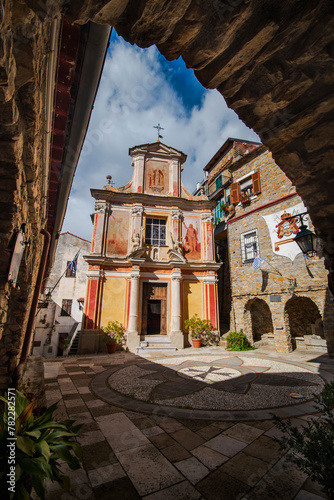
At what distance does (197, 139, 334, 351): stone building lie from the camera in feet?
32.9

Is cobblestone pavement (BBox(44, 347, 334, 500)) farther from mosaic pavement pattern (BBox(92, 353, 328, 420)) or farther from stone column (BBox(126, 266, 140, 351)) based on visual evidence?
stone column (BBox(126, 266, 140, 351))

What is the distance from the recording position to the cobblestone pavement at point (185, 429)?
2.18 metres

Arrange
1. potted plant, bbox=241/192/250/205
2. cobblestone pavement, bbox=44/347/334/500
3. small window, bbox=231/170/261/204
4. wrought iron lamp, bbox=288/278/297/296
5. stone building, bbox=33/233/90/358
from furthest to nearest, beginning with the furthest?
stone building, bbox=33/233/90/358, potted plant, bbox=241/192/250/205, small window, bbox=231/170/261/204, wrought iron lamp, bbox=288/278/297/296, cobblestone pavement, bbox=44/347/334/500

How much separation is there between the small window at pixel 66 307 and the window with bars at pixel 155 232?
1088cm

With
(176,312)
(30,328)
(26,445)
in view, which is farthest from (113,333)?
(26,445)

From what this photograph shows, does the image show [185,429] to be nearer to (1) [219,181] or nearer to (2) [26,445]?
(2) [26,445]

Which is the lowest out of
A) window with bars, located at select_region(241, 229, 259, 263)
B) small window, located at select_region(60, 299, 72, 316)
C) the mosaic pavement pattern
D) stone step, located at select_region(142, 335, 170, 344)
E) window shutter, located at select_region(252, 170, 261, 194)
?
the mosaic pavement pattern

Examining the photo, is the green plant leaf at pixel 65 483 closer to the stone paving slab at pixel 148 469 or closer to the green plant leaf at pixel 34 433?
the green plant leaf at pixel 34 433

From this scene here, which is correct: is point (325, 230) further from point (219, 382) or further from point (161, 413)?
point (219, 382)

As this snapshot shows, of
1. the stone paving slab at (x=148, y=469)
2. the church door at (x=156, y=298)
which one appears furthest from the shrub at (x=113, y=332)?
the stone paving slab at (x=148, y=469)

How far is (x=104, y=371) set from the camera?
22.7ft

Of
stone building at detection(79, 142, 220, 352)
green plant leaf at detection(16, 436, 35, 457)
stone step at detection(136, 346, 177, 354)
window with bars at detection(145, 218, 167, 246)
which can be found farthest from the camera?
window with bars at detection(145, 218, 167, 246)

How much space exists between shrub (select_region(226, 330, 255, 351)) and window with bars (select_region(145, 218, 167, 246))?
6.21m

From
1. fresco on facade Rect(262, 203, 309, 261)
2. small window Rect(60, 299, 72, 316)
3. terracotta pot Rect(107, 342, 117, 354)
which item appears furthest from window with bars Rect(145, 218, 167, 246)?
small window Rect(60, 299, 72, 316)
